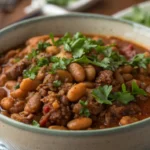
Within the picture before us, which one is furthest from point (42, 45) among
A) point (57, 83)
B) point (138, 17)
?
point (138, 17)

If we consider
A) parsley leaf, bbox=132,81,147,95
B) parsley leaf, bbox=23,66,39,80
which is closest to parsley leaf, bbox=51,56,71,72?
parsley leaf, bbox=23,66,39,80

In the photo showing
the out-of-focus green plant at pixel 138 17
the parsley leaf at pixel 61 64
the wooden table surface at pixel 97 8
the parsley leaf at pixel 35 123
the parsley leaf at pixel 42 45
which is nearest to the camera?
the parsley leaf at pixel 35 123

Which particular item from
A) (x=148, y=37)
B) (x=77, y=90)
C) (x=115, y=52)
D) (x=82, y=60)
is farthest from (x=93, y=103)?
(x=148, y=37)

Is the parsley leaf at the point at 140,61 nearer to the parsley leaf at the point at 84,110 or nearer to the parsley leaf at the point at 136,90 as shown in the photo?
the parsley leaf at the point at 136,90

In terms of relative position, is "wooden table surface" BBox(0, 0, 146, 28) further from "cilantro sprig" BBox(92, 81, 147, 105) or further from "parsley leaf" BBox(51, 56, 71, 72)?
"cilantro sprig" BBox(92, 81, 147, 105)

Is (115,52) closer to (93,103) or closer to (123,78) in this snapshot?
(123,78)

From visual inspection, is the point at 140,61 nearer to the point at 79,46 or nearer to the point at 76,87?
the point at 79,46

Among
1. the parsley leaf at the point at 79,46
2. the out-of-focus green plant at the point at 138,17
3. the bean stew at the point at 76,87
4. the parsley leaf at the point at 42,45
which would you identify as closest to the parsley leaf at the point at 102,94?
the bean stew at the point at 76,87
